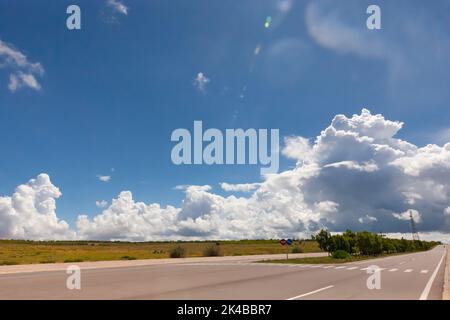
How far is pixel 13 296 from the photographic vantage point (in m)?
13.4

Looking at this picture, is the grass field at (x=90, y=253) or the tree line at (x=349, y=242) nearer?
the grass field at (x=90, y=253)

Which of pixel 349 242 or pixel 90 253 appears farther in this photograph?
pixel 90 253

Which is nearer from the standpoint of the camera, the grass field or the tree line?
the grass field
